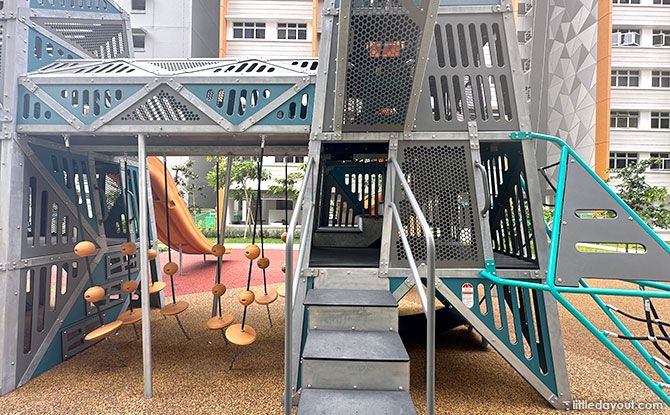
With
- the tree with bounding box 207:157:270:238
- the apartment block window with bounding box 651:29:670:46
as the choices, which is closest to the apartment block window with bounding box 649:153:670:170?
the apartment block window with bounding box 651:29:670:46

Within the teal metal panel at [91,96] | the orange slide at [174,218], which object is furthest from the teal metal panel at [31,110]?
the orange slide at [174,218]

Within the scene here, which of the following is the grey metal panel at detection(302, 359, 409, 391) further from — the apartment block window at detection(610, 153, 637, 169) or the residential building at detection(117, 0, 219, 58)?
the apartment block window at detection(610, 153, 637, 169)

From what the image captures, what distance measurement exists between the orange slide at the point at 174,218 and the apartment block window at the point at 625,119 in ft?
78.5

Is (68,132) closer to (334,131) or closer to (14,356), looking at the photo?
(14,356)

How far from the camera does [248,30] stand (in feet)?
66.5

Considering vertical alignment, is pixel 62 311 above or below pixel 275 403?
above

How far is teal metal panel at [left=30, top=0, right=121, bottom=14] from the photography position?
3.38m

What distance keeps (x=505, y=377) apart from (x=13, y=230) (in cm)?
476

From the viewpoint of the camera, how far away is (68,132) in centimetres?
316

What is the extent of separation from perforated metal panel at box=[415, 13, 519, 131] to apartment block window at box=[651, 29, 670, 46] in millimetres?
26381

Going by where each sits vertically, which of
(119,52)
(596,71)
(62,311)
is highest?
(596,71)

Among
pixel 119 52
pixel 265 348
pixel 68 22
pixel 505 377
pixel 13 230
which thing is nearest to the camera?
pixel 13 230

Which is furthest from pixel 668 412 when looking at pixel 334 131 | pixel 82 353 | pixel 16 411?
pixel 82 353

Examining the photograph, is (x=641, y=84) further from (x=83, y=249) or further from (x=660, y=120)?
(x=83, y=249)
